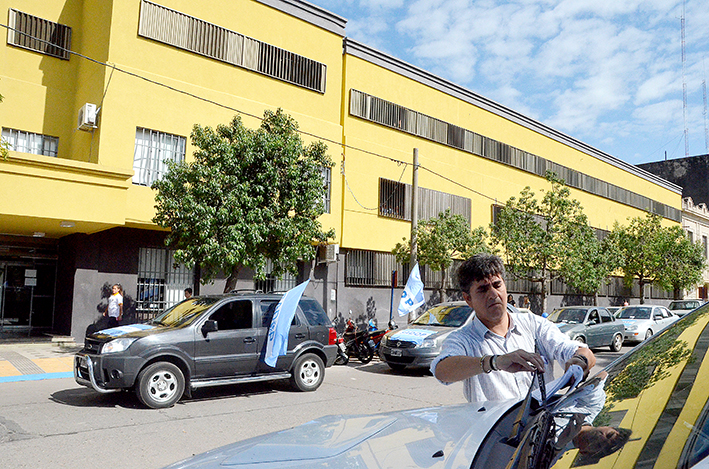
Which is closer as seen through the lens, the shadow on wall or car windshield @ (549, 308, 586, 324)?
the shadow on wall

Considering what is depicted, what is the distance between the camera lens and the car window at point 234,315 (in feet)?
30.0

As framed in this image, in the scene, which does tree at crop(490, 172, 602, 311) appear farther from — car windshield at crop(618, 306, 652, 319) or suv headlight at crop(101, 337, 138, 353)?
suv headlight at crop(101, 337, 138, 353)

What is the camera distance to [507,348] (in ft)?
9.09

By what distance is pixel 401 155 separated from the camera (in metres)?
22.4

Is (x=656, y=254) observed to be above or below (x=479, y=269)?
above

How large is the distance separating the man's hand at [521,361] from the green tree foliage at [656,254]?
111 feet

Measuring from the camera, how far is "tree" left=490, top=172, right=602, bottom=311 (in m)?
23.3

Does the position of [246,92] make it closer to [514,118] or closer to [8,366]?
[8,366]

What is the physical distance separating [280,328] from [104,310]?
868 centimetres

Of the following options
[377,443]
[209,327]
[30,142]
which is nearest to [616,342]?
[209,327]

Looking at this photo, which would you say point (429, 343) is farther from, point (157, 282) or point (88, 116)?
point (88, 116)

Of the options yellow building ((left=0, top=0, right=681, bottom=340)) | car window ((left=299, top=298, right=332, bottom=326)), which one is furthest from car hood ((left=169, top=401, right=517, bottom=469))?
yellow building ((left=0, top=0, right=681, bottom=340))

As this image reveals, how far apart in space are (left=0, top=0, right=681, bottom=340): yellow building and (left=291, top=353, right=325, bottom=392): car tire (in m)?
7.33

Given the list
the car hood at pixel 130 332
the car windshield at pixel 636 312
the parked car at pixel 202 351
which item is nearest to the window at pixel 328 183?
the parked car at pixel 202 351
